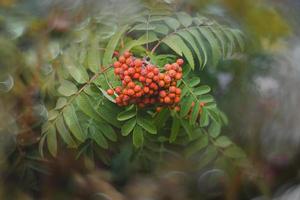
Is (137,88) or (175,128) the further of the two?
(175,128)

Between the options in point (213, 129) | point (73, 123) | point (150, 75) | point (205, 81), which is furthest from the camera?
point (205, 81)

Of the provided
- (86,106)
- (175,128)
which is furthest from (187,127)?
(86,106)

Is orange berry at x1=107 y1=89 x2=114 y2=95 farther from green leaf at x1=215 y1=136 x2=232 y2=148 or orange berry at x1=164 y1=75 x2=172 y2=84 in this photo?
green leaf at x1=215 y1=136 x2=232 y2=148

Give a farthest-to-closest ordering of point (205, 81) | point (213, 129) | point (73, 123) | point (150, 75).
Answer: point (205, 81) → point (213, 129) → point (73, 123) → point (150, 75)

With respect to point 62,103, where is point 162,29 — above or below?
above

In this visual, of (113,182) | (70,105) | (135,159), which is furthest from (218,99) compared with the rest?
(70,105)

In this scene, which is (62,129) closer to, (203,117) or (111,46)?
(111,46)

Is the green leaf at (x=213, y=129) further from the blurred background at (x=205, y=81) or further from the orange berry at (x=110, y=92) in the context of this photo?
the orange berry at (x=110, y=92)

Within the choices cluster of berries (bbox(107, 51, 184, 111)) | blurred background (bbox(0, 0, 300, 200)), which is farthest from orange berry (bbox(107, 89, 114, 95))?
blurred background (bbox(0, 0, 300, 200))
